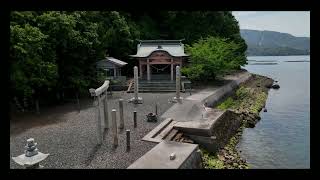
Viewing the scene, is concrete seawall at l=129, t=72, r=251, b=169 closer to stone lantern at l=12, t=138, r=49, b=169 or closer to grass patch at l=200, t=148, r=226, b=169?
grass patch at l=200, t=148, r=226, b=169

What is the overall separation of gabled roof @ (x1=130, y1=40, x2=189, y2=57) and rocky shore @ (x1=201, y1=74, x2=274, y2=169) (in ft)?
17.0

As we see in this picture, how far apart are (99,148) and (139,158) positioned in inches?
60.8

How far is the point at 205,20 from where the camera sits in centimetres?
2867

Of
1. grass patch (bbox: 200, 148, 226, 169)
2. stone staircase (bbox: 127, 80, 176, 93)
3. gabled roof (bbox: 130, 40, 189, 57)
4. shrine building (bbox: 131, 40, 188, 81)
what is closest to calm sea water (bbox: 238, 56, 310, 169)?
grass patch (bbox: 200, 148, 226, 169)

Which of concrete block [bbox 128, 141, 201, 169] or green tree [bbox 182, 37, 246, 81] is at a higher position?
green tree [bbox 182, 37, 246, 81]

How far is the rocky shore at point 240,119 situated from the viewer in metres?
11.2

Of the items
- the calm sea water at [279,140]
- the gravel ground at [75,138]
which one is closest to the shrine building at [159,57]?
the calm sea water at [279,140]

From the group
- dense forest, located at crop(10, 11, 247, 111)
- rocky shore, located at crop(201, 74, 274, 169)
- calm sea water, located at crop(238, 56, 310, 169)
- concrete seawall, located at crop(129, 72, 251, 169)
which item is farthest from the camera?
calm sea water, located at crop(238, 56, 310, 169)

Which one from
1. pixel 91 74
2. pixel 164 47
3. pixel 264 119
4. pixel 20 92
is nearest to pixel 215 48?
pixel 164 47

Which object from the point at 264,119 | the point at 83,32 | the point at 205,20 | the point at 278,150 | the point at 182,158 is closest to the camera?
the point at 182,158

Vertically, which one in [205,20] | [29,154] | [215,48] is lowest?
[29,154]

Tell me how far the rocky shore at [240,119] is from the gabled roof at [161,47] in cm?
518

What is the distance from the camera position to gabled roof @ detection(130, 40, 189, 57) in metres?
22.6

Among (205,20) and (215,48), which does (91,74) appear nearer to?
(215,48)
